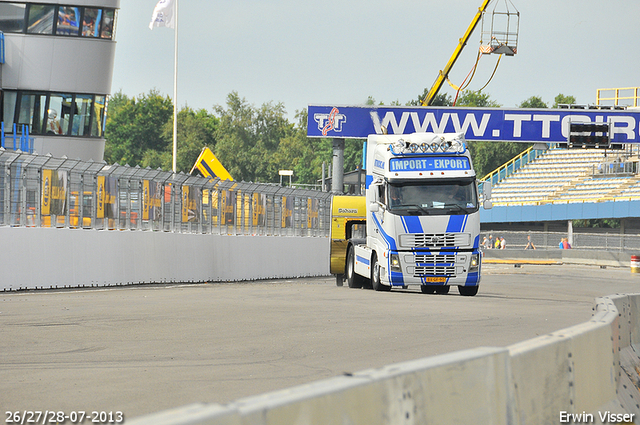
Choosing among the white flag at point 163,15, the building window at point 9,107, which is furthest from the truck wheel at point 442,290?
the white flag at point 163,15

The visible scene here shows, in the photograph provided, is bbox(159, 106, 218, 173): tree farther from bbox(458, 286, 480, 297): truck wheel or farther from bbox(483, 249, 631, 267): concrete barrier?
bbox(458, 286, 480, 297): truck wheel

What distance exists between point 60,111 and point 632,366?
102 feet

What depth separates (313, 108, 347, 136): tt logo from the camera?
38.7 meters

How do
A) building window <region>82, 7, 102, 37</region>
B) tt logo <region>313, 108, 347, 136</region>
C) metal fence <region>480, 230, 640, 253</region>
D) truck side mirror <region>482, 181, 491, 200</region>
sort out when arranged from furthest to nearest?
metal fence <region>480, 230, 640, 253</region> < tt logo <region>313, 108, 347, 136</region> < building window <region>82, 7, 102, 37</region> < truck side mirror <region>482, 181, 491, 200</region>

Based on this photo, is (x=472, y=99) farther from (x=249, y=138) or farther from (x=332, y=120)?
(x=332, y=120)

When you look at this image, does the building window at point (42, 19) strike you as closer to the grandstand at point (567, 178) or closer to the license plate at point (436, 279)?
the license plate at point (436, 279)

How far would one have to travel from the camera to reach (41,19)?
116 ft

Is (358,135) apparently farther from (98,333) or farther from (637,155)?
(637,155)

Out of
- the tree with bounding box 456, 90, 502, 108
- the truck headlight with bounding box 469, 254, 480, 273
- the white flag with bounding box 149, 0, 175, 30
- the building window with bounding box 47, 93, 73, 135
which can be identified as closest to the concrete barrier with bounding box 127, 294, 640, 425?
the truck headlight with bounding box 469, 254, 480, 273

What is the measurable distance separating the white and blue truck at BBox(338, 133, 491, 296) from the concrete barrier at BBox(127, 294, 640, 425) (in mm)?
13757

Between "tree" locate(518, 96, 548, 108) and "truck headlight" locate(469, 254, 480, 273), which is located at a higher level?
"tree" locate(518, 96, 548, 108)

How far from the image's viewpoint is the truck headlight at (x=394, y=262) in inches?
863

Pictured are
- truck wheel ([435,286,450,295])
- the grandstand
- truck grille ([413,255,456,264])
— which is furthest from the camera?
the grandstand

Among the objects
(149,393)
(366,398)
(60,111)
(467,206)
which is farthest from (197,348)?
(60,111)
